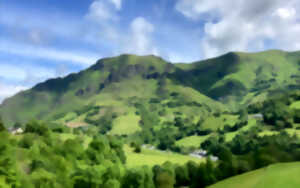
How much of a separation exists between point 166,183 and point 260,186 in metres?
50.6

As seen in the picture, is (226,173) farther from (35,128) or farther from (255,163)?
(35,128)

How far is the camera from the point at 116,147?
120 meters

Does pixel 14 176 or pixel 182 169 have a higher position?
pixel 14 176

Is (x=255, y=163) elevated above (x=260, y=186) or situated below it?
below

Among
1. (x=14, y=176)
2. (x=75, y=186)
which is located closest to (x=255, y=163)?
(x=75, y=186)

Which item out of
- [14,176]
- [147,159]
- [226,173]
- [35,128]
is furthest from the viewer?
[147,159]

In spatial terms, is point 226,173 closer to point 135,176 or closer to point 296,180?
point 135,176

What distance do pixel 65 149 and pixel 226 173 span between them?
46.6 m

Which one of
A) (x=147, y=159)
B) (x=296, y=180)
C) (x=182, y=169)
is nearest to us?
(x=296, y=180)

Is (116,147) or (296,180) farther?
(116,147)

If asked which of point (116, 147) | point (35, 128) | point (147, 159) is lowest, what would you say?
point (147, 159)

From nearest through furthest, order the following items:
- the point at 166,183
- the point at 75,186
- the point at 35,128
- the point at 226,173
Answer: the point at 75,186 < the point at 226,173 < the point at 166,183 < the point at 35,128

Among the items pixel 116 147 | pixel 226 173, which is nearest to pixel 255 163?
pixel 226 173

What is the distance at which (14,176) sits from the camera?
4919 cm
